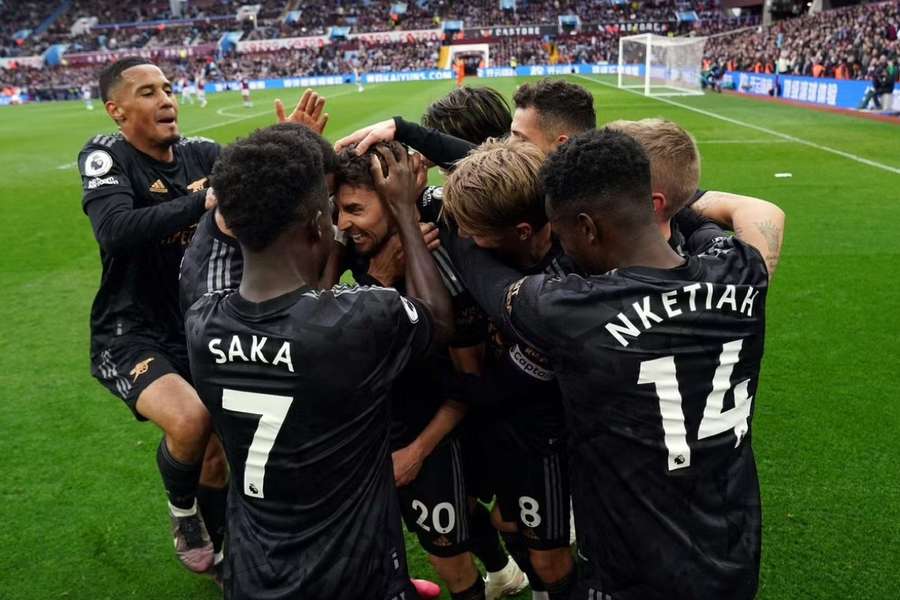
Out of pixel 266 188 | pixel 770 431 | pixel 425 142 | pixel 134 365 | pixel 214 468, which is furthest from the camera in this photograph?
pixel 770 431

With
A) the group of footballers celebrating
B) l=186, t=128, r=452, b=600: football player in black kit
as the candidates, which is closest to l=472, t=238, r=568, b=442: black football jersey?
the group of footballers celebrating

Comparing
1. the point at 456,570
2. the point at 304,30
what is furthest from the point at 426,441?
the point at 304,30

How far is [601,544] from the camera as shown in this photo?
220cm

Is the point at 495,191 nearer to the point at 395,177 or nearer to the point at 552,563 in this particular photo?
the point at 395,177

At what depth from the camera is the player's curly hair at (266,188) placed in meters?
2.00

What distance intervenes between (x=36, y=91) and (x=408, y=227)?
62.6 metres

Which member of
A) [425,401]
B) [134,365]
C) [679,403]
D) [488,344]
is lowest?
[134,365]

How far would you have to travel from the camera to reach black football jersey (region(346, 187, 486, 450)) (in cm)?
267

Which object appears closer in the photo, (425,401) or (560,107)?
(425,401)

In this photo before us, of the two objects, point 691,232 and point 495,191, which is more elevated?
point 495,191

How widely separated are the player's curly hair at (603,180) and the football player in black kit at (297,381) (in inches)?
22.4

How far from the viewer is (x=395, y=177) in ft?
8.23

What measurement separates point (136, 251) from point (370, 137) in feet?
5.38

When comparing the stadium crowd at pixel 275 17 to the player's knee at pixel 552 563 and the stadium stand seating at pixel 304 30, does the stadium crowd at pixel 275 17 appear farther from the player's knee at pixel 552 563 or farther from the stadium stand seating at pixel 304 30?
the player's knee at pixel 552 563
